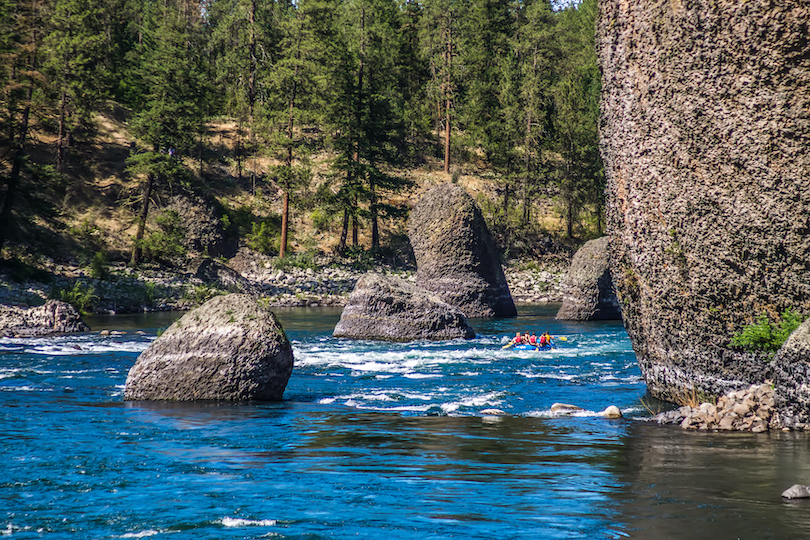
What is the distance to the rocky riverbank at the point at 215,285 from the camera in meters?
33.2

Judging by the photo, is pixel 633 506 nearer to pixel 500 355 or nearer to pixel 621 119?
pixel 621 119

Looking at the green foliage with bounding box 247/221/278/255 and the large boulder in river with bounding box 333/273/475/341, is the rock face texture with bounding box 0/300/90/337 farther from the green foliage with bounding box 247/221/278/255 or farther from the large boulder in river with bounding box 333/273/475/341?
the green foliage with bounding box 247/221/278/255

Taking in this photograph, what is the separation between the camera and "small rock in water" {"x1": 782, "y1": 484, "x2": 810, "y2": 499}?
6387mm

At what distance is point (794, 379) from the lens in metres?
9.26

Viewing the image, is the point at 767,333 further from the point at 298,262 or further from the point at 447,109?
the point at 447,109

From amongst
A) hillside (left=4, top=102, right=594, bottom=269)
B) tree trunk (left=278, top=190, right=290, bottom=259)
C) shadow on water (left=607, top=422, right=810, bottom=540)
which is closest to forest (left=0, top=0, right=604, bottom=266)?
tree trunk (left=278, top=190, right=290, bottom=259)

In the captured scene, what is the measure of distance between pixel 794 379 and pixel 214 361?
8842mm

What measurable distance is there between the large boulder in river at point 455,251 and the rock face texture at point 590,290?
3.33m

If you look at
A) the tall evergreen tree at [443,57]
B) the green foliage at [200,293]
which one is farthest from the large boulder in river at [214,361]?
the tall evergreen tree at [443,57]

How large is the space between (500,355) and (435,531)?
14.2 m

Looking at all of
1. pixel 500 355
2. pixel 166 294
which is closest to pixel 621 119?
pixel 500 355

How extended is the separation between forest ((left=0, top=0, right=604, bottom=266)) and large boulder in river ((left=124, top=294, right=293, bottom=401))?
2792 cm

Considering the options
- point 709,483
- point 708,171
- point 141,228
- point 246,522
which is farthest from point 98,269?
point 709,483

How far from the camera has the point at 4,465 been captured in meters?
8.28
